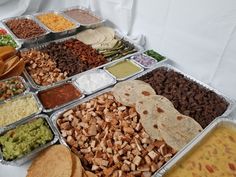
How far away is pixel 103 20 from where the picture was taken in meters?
2.34

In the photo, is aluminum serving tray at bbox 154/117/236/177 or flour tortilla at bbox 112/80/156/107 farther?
flour tortilla at bbox 112/80/156/107

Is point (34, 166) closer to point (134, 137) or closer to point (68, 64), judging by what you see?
point (134, 137)

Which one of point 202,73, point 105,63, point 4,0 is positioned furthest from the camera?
point 4,0

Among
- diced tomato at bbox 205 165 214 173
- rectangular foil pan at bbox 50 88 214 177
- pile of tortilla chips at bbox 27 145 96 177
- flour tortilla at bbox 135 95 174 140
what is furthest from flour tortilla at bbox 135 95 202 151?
pile of tortilla chips at bbox 27 145 96 177

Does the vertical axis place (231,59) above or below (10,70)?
above

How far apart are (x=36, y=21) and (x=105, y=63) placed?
2.85ft

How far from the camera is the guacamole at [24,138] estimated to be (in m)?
1.16

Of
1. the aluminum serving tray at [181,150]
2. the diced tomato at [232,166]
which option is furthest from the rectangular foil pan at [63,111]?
the diced tomato at [232,166]

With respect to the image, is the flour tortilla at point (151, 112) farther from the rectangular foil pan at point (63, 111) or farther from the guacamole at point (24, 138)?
the guacamole at point (24, 138)

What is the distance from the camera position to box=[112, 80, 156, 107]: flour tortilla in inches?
59.3

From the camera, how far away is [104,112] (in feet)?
4.72

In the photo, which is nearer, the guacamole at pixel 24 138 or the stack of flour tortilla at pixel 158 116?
the guacamole at pixel 24 138

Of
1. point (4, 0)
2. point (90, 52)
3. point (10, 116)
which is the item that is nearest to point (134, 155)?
point (10, 116)

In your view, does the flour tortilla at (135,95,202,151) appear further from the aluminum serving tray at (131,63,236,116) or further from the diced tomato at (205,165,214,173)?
the aluminum serving tray at (131,63,236,116)
